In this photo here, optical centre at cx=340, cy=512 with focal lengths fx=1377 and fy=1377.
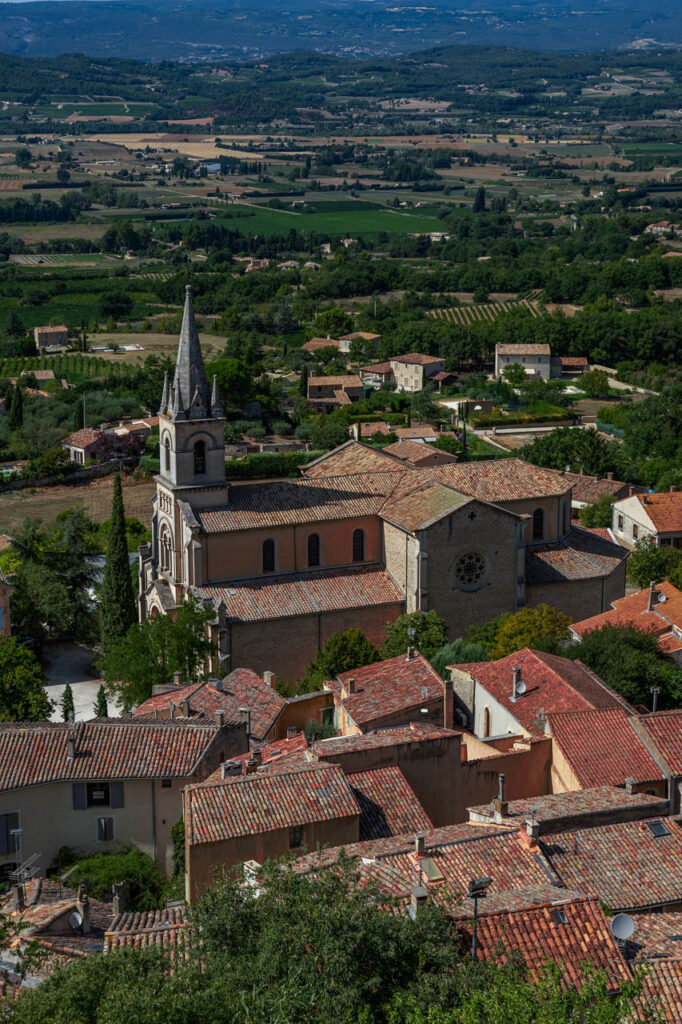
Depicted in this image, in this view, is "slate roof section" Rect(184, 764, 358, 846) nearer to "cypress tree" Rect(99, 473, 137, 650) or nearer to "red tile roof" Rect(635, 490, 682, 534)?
"cypress tree" Rect(99, 473, 137, 650)

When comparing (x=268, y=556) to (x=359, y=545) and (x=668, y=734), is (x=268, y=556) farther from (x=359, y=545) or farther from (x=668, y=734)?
(x=668, y=734)

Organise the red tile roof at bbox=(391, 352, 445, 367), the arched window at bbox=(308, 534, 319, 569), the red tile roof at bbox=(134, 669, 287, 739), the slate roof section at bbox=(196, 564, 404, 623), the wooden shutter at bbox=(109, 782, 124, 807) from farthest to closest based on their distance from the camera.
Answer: the red tile roof at bbox=(391, 352, 445, 367)
the arched window at bbox=(308, 534, 319, 569)
the slate roof section at bbox=(196, 564, 404, 623)
the red tile roof at bbox=(134, 669, 287, 739)
the wooden shutter at bbox=(109, 782, 124, 807)

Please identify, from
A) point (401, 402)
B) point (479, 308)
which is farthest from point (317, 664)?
point (479, 308)

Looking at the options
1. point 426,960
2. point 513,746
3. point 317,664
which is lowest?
point 317,664

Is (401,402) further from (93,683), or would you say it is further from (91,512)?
(93,683)

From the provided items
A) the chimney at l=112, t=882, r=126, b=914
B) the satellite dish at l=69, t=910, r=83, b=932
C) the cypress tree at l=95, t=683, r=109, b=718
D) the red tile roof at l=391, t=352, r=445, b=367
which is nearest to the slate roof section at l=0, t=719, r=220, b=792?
the chimney at l=112, t=882, r=126, b=914

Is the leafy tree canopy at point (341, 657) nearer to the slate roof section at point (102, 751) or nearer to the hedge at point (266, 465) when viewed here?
the slate roof section at point (102, 751)
